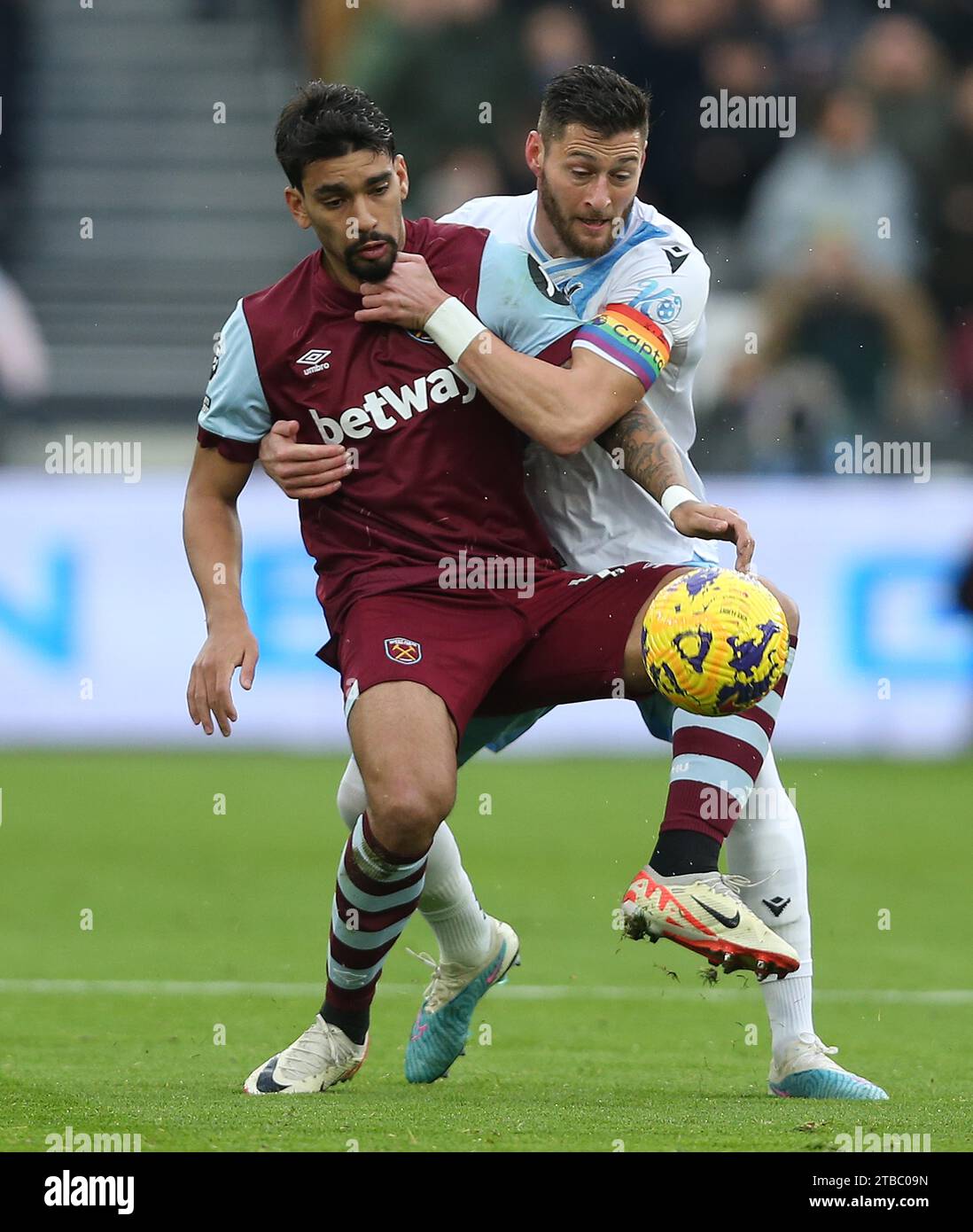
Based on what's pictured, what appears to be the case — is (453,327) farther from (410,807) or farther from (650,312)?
(410,807)

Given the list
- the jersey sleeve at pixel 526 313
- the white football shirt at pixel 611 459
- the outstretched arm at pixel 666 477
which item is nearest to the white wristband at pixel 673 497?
the outstretched arm at pixel 666 477

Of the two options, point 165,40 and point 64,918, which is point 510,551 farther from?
point 165,40

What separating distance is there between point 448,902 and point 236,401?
145 cm

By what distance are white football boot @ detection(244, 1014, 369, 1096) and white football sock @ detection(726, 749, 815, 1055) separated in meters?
1.05

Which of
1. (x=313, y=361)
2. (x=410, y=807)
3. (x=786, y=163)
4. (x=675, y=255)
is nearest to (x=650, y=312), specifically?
(x=675, y=255)

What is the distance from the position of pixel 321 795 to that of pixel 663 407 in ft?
20.4

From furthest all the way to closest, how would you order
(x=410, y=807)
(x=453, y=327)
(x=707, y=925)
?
(x=453, y=327)
(x=410, y=807)
(x=707, y=925)

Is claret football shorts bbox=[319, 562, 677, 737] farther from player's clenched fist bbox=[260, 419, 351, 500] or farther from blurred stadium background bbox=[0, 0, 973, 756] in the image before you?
blurred stadium background bbox=[0, 0, 973, 756]

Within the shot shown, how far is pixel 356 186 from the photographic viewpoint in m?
5.39

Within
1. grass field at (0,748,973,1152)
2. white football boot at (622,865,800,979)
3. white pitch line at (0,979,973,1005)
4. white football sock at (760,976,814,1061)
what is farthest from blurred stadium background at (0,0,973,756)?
white football boot at (622,865,800,979)

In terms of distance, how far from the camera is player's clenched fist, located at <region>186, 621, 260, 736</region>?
5504 millimetres

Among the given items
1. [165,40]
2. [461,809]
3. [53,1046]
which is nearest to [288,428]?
[53,1046]

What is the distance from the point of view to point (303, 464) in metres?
5.49

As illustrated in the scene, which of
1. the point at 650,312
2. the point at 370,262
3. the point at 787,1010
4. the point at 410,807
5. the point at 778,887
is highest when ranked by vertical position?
the point at 370,262
